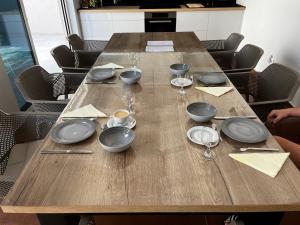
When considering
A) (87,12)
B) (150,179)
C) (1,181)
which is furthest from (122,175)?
(87,12)

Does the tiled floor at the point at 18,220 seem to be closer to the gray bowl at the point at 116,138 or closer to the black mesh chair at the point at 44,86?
the black mesh chair at the point at 44,86

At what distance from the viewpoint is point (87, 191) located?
33.6 inches

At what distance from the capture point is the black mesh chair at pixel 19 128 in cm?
137

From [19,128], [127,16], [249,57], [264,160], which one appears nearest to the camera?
[264,160]

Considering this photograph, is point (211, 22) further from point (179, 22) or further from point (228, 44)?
point (228, 44)

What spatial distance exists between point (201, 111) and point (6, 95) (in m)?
1.88


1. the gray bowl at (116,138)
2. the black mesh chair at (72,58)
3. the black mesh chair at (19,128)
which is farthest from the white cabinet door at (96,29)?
the gray bowl at (116,138)

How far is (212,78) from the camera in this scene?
1730 mm

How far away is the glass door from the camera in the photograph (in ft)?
8.71

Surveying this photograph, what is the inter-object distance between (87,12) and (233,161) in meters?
3.95

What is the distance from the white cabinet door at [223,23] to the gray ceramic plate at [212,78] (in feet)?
9.28

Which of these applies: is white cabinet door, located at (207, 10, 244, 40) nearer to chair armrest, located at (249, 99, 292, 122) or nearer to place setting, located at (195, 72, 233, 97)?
place setting, located at (195, 72, 233, 97)

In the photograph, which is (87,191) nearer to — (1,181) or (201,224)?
(1,181)

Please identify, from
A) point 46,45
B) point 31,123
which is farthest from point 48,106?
point 46,45
